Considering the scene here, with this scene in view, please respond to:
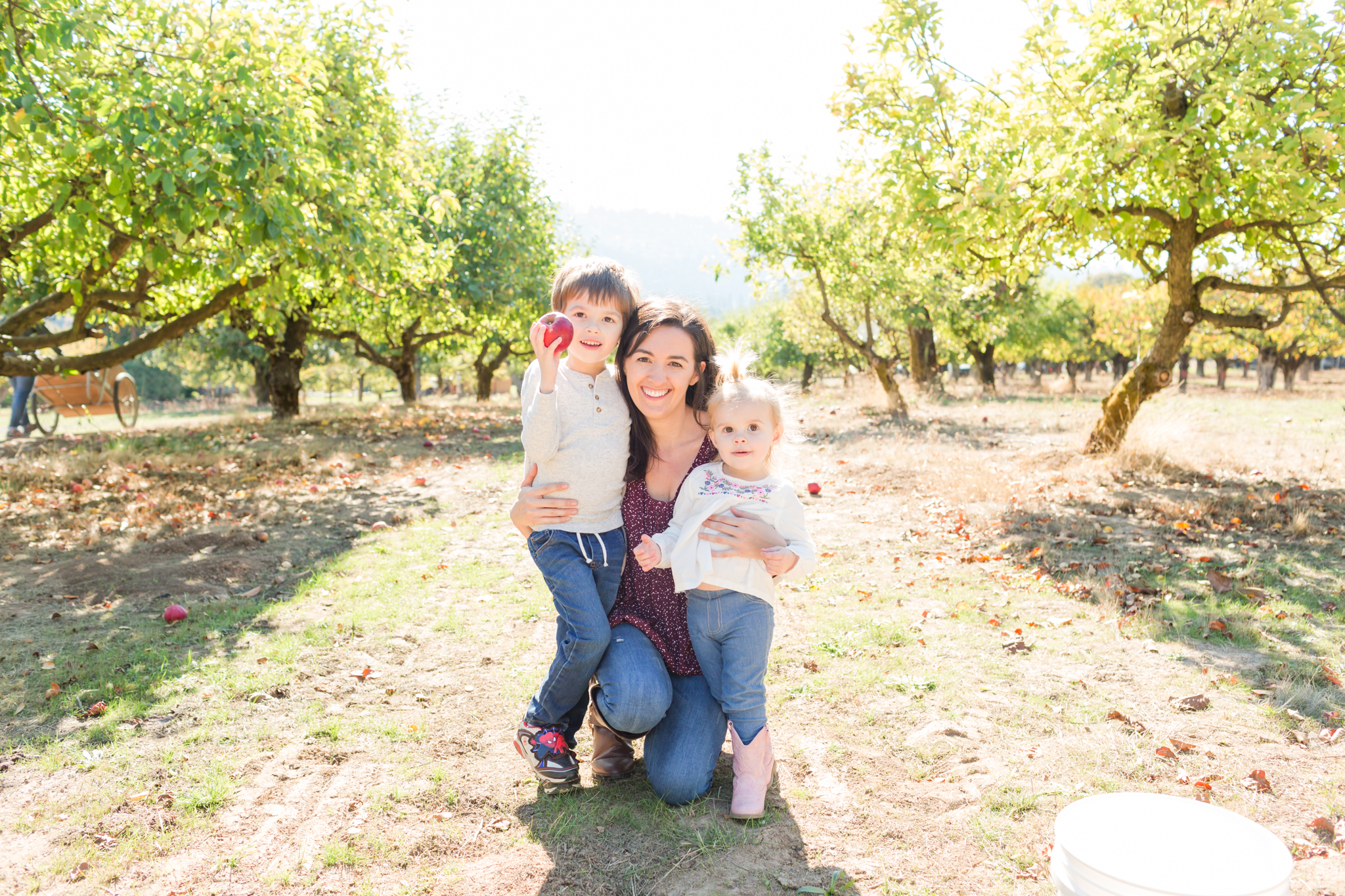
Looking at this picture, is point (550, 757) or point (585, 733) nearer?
point (550, 757)

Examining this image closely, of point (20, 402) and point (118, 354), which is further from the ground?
point (118, 354)

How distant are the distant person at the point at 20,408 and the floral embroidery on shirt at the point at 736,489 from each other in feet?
66.3

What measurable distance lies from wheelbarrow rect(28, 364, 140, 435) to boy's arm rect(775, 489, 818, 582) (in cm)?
1906

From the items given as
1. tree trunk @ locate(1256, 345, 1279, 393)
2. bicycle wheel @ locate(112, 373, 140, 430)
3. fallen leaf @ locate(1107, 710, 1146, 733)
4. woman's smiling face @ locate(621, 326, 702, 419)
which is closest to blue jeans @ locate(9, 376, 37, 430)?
bicycle wheel @ locate(112, 373, 140, 430)

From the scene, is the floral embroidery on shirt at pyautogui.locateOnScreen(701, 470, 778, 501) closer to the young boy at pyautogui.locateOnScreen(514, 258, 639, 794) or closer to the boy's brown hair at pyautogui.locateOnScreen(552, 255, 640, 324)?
the young boy at pyautogui.locateOnScreen(514, 258, 639, 794)

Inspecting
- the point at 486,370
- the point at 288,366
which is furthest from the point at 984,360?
the point at 288,366

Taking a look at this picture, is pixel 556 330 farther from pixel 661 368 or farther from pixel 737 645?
pixel 737 645

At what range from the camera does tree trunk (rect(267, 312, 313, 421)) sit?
18.3 metres

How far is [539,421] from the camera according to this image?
307cm

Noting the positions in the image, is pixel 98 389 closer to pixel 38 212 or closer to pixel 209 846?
pixel 38 212

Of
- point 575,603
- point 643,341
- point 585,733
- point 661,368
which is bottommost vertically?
point 585,733

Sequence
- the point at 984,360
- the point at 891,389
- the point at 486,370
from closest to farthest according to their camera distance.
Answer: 1. the point at 891,389
2. the point at 486,370
3. the point at 984,360

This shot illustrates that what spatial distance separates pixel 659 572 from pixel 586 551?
366 millimetres

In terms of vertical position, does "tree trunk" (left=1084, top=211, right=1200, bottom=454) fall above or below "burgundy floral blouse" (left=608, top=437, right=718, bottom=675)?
above
